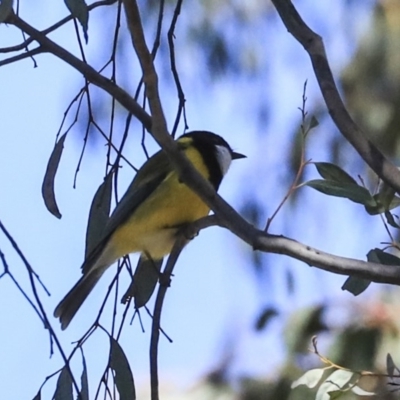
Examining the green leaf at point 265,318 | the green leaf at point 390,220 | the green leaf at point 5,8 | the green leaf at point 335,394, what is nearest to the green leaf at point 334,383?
the green leaf at point 335,394

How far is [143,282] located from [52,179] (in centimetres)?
42

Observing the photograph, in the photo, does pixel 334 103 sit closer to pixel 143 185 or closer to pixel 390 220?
pixel 390 220

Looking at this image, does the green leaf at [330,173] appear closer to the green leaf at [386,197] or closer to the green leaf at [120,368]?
the green leaf at [386,197]

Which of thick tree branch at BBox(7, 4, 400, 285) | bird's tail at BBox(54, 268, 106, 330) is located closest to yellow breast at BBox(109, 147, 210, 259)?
bird's tail at BBox(54, 268, 106, 330)

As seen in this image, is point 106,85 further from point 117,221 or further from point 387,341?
point 387,341

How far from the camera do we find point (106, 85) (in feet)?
4.32

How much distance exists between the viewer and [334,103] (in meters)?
1.43

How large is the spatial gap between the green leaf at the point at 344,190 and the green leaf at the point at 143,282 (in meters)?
0.36

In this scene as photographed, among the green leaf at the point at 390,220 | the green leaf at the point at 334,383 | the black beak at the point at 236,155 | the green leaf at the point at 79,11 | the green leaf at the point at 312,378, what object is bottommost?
the green leaf at the point at 334,383

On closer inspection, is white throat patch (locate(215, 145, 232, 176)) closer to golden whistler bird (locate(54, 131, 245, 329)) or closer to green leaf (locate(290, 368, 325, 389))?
golden whistler bird (locate(54, 131, 245, 329))

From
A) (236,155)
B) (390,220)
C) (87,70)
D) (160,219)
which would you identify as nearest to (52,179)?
(87,70)

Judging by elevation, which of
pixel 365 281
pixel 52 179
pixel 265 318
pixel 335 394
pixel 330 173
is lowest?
pixel 335 394

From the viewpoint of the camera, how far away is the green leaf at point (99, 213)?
1.73m

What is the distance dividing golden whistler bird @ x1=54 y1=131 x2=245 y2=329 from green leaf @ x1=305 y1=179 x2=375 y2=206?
2.17ft
